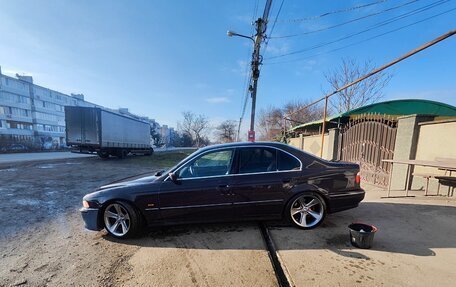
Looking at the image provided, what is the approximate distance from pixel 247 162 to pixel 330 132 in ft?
26.8

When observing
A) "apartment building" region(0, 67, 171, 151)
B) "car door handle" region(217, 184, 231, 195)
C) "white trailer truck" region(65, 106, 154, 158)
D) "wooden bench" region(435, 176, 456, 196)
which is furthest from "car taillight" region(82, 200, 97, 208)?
"apartment building" region(0, 67, 171, 151)

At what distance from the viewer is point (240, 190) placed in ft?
12.3

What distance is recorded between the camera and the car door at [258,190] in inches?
148

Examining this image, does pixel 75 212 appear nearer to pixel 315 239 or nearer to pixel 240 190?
pixel 240 190

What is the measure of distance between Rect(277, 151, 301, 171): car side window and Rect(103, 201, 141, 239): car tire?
2585 millimetres

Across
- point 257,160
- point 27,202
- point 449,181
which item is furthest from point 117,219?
point 449,181

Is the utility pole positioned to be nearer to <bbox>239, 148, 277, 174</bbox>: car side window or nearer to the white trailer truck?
<bbox>239, 148, 277, 174</bbox>: car side window

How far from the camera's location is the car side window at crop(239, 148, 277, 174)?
12.8 ft

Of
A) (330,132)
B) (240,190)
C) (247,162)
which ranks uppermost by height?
(330,132)

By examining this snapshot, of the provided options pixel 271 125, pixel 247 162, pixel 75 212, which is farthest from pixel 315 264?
pixel 271 125

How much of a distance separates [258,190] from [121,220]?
93.7 inches

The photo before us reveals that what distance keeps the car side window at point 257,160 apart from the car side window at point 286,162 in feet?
0.29

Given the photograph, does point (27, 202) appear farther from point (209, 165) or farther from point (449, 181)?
point (449, 181)

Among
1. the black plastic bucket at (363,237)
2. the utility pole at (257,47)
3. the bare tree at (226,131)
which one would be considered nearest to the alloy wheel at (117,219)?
the black plastic bucket at (363,237)
